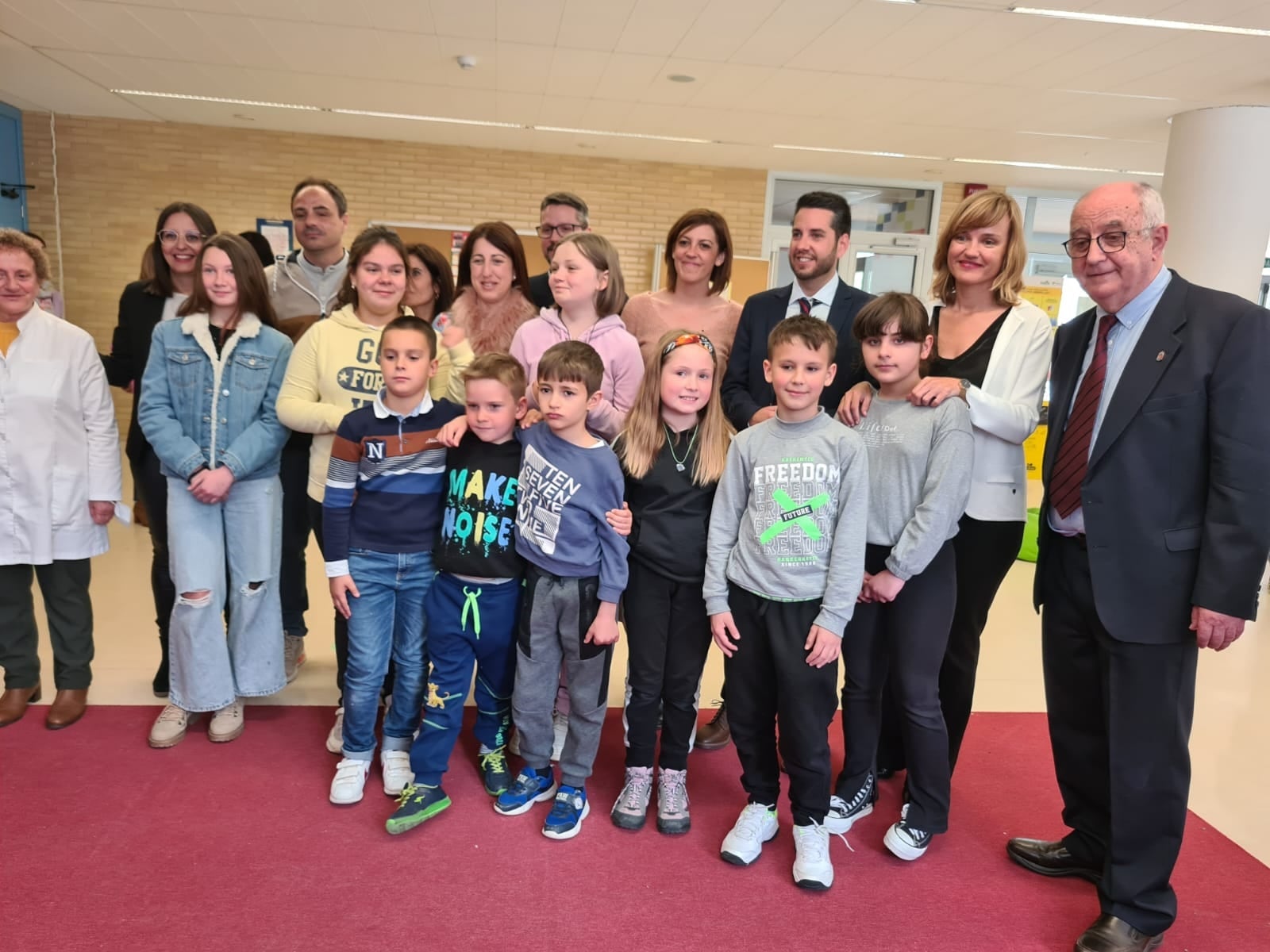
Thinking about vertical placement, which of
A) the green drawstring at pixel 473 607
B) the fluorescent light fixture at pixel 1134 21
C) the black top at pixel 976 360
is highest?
the fluorescent light fixture at pixel 1134 21

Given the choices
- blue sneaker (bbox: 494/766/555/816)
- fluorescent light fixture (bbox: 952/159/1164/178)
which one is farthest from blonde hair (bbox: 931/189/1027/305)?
fluorescent light fixture (bbox: 952/159/1164/178)

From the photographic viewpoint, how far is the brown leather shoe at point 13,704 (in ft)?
8.97

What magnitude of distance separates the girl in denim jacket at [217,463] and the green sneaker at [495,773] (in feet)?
3.04

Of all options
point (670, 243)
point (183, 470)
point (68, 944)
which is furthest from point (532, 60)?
point (68, 944)

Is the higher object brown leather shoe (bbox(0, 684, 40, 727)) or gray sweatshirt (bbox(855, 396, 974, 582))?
gray sweatshirt (bbox(855, 396, 974, 582))

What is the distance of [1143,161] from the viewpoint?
8.44 meters

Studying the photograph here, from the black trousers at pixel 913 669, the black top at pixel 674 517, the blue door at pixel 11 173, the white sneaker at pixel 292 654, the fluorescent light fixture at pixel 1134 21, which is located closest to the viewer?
the black trousers at pixel 913 669

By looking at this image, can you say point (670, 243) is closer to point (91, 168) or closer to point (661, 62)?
point (661, 62)

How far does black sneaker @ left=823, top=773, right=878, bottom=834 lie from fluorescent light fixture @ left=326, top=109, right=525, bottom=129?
735 cm

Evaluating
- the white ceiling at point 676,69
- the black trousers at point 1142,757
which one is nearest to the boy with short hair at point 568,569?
the black trousers at point 1142,757

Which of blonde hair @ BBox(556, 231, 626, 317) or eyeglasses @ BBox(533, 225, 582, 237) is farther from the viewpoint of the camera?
eyeglasses @ BBox(533, 225, 582, 237)

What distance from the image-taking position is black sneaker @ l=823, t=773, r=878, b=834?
7.79ft

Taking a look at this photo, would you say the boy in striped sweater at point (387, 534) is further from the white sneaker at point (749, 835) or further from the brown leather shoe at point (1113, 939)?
the brown leather shoe at point (1113, 939)

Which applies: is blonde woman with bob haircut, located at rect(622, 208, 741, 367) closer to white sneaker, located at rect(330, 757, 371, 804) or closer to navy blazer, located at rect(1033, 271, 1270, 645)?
navy blazer, located at rect(1033, 271, 1270, 645)
